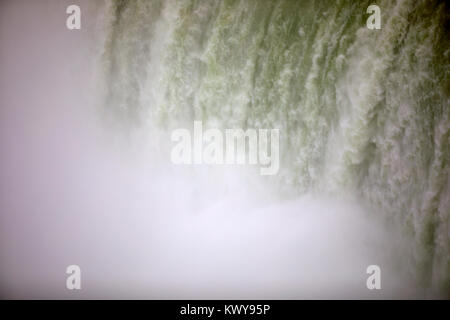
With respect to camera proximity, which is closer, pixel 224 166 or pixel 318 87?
pixel 318 87

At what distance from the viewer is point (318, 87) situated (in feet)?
9.12

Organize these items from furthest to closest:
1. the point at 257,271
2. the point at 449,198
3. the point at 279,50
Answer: the point at 257,271, the point at 279,50, the point at 449,198

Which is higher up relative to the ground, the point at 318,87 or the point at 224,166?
the point at 318,87

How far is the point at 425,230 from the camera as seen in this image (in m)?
2.56

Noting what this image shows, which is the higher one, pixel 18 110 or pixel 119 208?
pixel 18 110

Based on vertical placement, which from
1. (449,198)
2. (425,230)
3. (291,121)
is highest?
(291,121)

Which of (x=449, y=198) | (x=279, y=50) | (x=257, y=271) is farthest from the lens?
(x=257, y=271)

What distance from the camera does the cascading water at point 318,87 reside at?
251 cm

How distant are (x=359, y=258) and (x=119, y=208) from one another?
6.39ft

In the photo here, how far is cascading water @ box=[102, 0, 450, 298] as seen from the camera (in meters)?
2.51

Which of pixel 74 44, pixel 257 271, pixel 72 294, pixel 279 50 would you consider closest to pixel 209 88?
pixel 279 50
